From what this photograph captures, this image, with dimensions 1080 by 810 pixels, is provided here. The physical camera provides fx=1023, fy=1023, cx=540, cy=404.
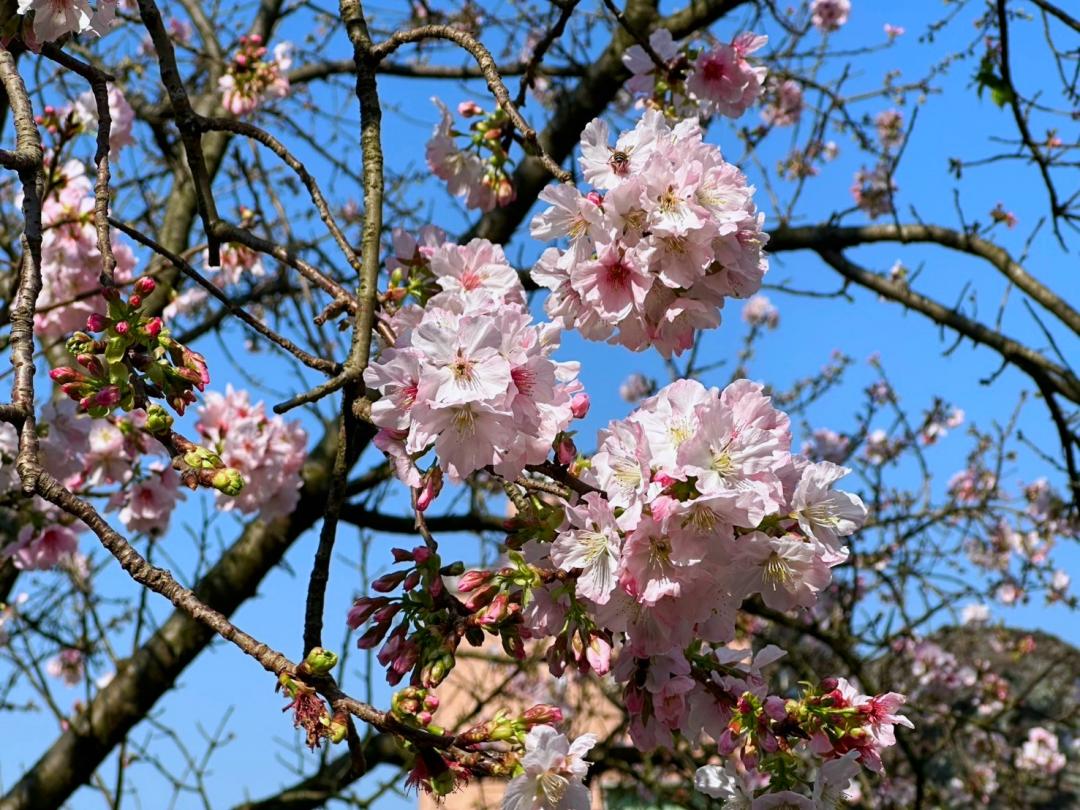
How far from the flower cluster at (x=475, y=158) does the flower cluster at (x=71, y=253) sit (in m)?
1.23

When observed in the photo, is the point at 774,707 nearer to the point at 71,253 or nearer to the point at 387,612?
the point at 387,612

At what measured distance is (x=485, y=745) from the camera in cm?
119

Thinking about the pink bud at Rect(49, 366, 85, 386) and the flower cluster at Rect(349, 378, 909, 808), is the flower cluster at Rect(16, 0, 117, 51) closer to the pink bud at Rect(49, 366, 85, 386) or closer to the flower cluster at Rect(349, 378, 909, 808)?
the pink bud at Rect(49, 366, 85, 386)

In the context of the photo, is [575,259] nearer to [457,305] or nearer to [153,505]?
[457,305]

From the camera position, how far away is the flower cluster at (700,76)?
249 cm

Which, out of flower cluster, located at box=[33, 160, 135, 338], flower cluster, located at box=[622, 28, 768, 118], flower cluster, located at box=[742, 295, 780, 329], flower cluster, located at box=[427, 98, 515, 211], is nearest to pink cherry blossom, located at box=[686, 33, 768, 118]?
flower cluster, located at box=[622, 28, 768, 118]

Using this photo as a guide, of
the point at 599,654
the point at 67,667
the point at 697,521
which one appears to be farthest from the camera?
the point at 67,667

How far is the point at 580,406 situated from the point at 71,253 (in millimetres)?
2466

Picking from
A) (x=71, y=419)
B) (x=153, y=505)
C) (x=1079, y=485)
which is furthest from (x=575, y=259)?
(x=1079, y=485)

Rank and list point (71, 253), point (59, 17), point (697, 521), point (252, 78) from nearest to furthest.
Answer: point (697, 521) → point (59, 17) → point (71, 253) → point (252, 78)

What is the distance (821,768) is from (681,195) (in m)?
0.83

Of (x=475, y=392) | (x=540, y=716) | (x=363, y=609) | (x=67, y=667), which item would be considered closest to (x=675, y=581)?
(x=540, y=716)

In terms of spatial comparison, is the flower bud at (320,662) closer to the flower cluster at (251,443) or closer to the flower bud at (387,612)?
the flower bud at (387,612)

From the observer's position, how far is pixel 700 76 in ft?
8.33
